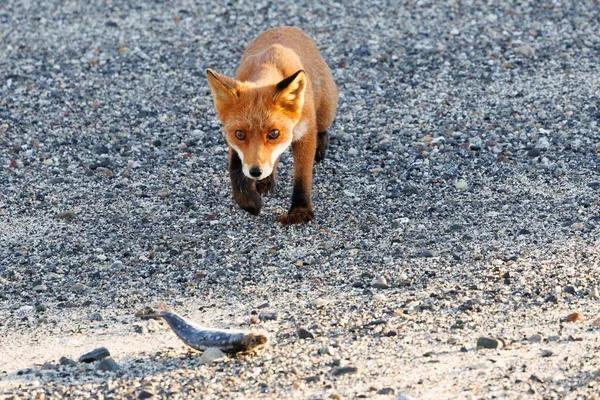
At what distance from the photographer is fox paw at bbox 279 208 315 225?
7.07 m

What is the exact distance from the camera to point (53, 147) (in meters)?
8.80

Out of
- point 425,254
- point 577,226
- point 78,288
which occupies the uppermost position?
point 577,226

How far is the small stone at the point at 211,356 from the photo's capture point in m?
5.00

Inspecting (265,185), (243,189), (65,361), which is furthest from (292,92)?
(65,361)

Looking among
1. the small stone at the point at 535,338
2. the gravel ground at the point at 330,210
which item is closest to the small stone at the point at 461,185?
the gravel ground at the point at 330,210

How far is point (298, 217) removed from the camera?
7.07m

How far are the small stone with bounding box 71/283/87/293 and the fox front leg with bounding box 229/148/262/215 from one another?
4.60 ft

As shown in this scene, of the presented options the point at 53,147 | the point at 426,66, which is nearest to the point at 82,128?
the point at 53,147

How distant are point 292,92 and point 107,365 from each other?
2.53m

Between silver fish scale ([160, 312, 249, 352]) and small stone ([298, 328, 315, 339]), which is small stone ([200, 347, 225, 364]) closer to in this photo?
silver fish scale ([160, 312, 249, 352])

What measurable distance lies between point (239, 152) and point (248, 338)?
6.78ft

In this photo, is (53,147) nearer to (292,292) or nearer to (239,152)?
(239,152)

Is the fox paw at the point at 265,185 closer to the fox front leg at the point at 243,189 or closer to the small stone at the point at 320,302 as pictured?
the fox front leg at the point at 243,189

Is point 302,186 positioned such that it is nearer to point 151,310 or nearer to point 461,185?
point 461,185
